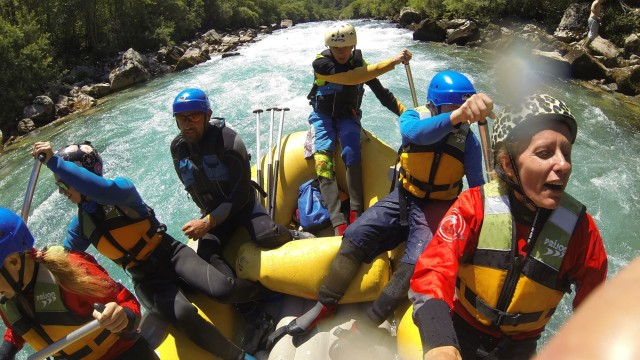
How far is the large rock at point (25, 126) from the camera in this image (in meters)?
11.8

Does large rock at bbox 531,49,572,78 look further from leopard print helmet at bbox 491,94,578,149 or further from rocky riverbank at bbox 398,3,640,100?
leopard print helmet at bbox 491,94,578,149

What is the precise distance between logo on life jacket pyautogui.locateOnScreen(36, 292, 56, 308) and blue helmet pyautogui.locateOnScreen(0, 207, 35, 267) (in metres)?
0.26

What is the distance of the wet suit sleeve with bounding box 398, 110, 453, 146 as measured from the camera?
2090 mm

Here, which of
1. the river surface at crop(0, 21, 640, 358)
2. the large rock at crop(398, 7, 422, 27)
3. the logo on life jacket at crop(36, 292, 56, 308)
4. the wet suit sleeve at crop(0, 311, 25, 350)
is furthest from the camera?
the large rock at crop(398, 7, 422, 27)

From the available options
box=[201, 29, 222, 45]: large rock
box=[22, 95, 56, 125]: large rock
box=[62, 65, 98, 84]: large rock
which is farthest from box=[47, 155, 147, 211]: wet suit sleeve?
box=[201, 29, 222, 45]: large rock

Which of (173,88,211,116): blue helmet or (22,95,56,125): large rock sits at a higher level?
(173,88,211,116): blue helmet

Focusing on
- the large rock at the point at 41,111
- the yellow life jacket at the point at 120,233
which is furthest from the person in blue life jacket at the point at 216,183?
the large rock at the point at 41,111

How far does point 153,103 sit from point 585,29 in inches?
588

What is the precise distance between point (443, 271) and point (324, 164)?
7.81 feet

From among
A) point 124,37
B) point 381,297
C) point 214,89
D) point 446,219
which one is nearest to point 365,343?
point 381,297

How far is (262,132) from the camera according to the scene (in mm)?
7914

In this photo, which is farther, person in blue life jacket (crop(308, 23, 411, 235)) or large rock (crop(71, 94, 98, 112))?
large rock (crop(71, 94, 98, 112))

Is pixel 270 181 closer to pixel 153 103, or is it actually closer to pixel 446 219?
pixel 446 219

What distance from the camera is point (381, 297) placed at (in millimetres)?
2613
